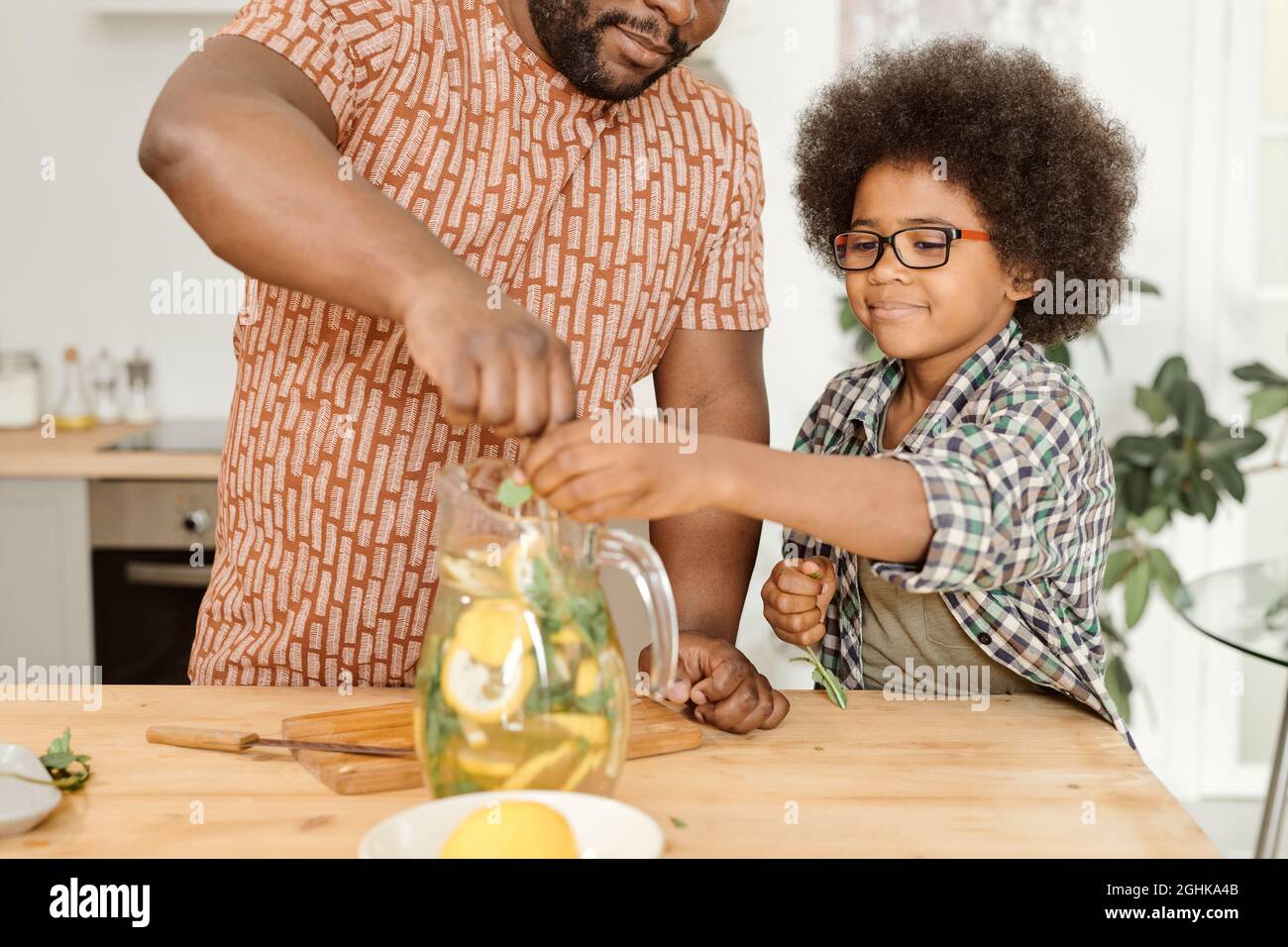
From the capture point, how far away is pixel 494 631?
0.70 meters

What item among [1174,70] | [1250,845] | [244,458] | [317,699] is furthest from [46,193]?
[1250,845]

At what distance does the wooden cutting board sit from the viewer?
820mm

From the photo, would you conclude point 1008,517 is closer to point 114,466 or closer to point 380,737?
point 380,737

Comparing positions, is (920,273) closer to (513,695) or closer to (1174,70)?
(513,695)

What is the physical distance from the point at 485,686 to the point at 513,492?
12 cm

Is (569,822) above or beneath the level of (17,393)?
beneath

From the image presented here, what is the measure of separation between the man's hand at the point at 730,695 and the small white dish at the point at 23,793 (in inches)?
16.5

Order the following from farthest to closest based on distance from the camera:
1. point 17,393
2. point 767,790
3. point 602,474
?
point 17,393, point 767,790, point 602,474

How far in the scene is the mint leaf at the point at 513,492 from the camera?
76 centimetres

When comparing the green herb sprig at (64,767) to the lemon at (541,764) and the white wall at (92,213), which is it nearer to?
the lemon at (541,764)

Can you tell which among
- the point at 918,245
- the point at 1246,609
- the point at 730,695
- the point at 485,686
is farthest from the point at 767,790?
the point at 1246,609

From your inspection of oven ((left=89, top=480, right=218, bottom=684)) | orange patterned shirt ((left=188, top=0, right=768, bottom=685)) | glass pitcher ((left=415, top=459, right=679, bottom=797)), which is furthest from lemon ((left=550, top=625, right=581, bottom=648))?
oven ((left=89, top=480, right=218, bottom=684))

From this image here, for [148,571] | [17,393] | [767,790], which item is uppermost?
[17,393]

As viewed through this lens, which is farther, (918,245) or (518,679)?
(918,245)
